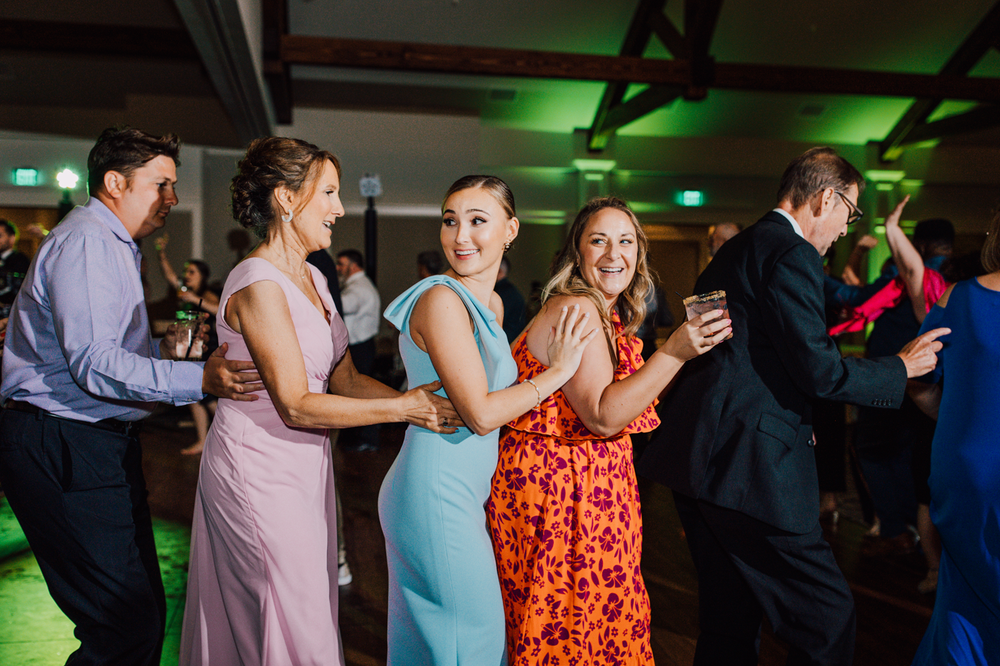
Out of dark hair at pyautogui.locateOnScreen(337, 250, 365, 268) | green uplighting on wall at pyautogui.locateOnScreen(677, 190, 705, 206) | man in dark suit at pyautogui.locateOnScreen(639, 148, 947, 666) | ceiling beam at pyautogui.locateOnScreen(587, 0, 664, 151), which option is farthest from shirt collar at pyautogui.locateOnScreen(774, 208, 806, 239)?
green uplighting on wall at pyautogui.locateOnScreen(677, 190, 705, 206)

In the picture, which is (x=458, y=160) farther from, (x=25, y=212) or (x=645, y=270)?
(x=645, y=270)

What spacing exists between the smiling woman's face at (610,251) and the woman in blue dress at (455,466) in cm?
30

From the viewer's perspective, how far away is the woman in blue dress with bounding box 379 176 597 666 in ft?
4.42

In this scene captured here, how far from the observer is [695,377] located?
1.75 m

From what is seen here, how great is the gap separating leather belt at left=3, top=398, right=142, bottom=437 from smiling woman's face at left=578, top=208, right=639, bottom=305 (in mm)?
1183

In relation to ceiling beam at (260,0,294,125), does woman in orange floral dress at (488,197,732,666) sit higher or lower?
lower

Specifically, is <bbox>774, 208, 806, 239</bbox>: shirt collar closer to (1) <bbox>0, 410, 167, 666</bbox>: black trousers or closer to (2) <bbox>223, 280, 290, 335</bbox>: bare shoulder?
(2) <bbox>223, 280, 290, 335</bbox>: bare shoulder

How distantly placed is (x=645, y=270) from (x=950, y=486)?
0.91 metres

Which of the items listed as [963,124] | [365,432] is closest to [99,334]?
[365,432]

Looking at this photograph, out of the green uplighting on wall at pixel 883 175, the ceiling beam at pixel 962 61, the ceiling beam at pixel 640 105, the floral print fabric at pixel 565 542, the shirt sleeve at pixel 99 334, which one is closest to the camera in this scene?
the shirt sleeve at pixel 99 334

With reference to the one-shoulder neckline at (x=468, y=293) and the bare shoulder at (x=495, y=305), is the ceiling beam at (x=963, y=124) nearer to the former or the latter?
the bare shoulder at (x=495, y=305)

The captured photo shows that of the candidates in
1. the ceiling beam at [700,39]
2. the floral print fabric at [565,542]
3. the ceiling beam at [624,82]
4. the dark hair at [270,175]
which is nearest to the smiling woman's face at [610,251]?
the floral print fabric at [565,542]

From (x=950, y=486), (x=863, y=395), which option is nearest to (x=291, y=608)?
(x=863, y=395)

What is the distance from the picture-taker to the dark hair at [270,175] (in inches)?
57.7
